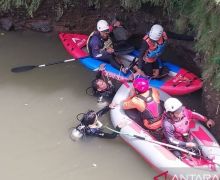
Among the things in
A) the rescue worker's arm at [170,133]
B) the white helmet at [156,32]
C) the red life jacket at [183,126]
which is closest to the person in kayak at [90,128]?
the rescue worker's arm at [170,133]

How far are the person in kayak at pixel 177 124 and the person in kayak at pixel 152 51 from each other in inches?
61.8

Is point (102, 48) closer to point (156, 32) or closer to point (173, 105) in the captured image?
point (156, 32)

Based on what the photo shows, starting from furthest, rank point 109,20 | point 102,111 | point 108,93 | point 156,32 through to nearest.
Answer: point 109,20 < point 108,93 < point 156,32 < point 102,111

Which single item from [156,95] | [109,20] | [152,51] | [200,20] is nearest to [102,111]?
[156,95]

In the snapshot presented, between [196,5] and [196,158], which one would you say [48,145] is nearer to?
[196,158]

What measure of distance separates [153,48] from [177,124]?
1912mm

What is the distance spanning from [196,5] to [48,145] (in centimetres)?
337

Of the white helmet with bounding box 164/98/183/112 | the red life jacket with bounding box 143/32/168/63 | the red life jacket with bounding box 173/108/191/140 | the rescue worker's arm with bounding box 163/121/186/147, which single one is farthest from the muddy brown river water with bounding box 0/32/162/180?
the red life jacket with bounding box 143/32/168/63

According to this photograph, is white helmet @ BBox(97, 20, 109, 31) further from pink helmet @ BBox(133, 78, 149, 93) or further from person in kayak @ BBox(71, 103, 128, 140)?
person in kayak @ BBox(71, 103, 128, 140)

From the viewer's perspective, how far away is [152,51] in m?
8.16

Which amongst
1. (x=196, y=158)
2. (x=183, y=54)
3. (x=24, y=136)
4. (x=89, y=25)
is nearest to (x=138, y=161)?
(x=196, y=158)

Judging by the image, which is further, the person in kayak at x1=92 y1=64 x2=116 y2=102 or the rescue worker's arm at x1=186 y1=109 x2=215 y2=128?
the person in kayak at x1=92 y1=64 x2=116 y2=102

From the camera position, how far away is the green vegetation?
6.49 metres

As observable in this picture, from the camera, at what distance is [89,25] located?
9.54 metres
